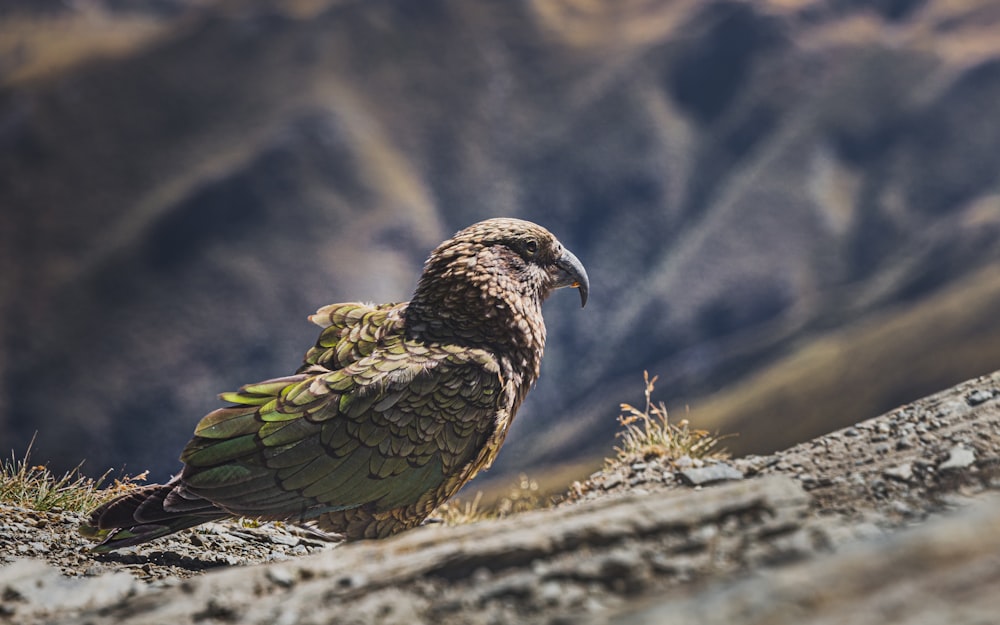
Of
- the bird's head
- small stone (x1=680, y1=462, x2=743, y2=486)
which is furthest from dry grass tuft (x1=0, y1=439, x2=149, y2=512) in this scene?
small stone (x1=680, y1=462, x2=743, y2=486)

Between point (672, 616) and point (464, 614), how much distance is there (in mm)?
1080

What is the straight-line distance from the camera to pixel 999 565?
3.15 meters

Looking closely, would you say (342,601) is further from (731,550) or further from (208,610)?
(731,550)

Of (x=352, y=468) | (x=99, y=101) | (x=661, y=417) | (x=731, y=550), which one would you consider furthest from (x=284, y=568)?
(x=99, y=101)

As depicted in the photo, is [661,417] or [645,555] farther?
[661,417]

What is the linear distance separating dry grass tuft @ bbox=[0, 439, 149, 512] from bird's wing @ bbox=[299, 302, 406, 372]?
88.1 inches

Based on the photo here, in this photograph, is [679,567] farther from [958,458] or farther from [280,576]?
[958,458]

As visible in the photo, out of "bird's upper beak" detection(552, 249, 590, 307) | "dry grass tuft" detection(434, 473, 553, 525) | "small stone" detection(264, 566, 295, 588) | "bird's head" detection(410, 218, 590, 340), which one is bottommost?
"small stone" detection(264, 566, 295, 588)

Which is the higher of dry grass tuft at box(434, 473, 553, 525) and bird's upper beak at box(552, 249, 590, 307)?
bird's upper beak at box(552, 249, 590, 307)

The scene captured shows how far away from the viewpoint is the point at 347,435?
6.89 meters

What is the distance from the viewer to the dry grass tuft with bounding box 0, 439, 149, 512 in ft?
26.4

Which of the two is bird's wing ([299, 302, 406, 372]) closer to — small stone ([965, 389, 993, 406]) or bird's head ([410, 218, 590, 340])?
bird's head ([410, 218, 590, 340])

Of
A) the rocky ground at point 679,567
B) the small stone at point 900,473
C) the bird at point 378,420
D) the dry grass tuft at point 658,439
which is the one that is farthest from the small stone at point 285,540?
the small stone at point 900,473

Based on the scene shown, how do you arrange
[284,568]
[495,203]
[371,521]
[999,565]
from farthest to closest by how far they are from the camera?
[495,203]
[371,521]
[284,568]
[999,565]
